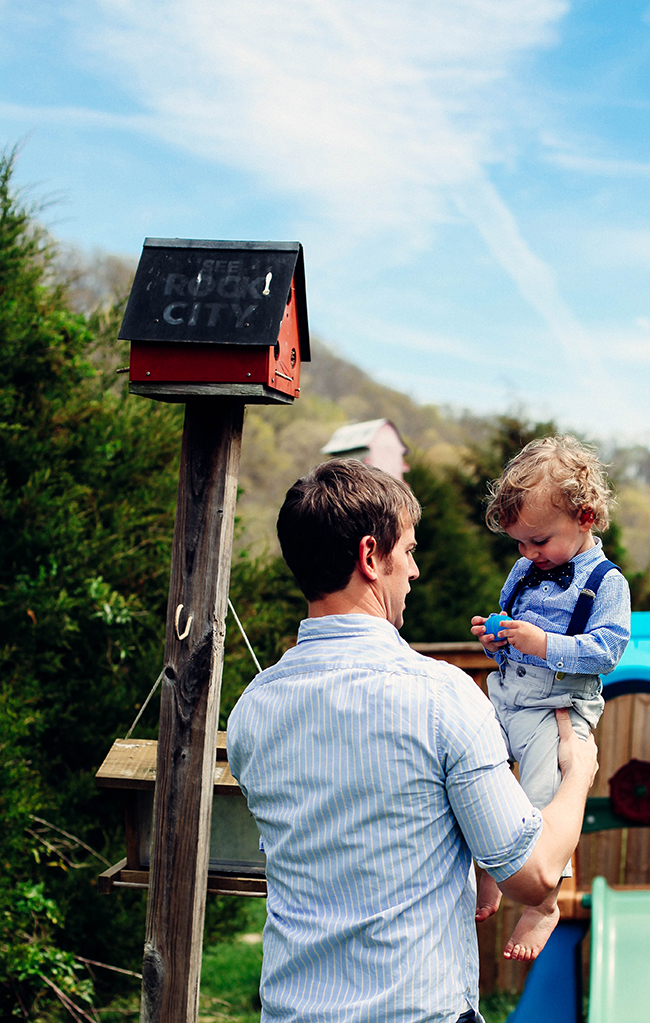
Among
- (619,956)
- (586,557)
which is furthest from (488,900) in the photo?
(619,956)

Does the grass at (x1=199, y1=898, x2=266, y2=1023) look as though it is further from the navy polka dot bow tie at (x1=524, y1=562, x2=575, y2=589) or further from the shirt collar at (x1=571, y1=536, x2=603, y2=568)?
the shirt collar at (x1=571, y1=536, x2=603, y2=568)

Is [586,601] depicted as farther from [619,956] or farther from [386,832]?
[619,956]

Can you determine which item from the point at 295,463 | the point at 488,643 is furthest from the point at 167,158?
the point at 488,643

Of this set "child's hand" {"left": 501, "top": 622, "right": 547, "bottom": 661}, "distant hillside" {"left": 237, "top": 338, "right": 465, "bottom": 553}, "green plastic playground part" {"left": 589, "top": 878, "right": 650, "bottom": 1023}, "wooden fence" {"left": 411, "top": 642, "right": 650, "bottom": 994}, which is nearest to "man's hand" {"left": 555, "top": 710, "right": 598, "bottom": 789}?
"child's hand" {"left": 501, "top": 622, "right": 547, "bottom": 661}

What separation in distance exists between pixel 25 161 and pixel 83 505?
1594mm

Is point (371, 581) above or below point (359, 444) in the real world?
below

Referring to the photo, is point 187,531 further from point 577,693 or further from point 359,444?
point 359,444

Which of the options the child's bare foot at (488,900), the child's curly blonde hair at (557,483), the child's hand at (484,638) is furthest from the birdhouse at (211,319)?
the child's bare foot at (488,900)

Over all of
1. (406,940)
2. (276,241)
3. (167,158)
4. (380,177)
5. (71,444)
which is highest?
(380,177)

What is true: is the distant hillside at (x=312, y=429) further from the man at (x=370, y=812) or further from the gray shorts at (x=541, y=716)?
the man at (x=370, y=812)

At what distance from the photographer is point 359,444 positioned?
5.41 meters

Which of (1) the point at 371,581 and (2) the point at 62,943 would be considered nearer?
(1) the point at 371,581

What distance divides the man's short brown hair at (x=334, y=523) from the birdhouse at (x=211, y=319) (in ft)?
2.28

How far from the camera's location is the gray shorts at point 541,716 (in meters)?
1.88
